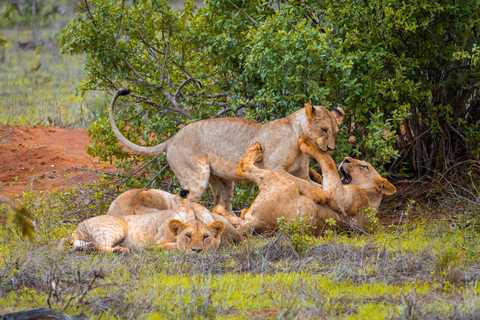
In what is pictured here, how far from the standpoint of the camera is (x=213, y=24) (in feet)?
28.4

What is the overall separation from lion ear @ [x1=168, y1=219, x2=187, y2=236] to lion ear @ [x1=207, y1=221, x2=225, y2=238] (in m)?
0.27

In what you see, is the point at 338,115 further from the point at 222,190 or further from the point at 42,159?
the point at 42,159

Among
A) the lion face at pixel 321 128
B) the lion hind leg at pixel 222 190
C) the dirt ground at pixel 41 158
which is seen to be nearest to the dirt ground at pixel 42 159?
the dirt ground at pixel 41 158

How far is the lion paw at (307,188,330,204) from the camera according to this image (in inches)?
266

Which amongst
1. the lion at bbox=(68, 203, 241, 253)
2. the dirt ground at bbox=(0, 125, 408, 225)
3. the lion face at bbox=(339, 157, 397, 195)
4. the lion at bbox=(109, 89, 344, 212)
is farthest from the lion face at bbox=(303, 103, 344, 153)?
the dirt ground at bbox=(0, 125, 408, 225)

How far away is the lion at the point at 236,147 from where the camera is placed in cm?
696

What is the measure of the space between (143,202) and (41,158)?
624cm

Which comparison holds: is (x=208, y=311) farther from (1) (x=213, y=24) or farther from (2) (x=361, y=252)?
(1) (x=213, y=24)

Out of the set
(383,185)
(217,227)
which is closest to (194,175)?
(217,227)

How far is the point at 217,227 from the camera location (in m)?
5.74

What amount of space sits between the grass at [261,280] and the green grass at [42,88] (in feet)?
21.2

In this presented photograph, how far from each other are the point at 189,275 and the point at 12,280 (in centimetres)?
140

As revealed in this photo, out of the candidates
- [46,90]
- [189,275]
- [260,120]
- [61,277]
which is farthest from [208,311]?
[46,90]

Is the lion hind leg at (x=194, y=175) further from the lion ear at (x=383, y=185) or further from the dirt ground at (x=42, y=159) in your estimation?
the dirt ground at (x=42, y=159)
